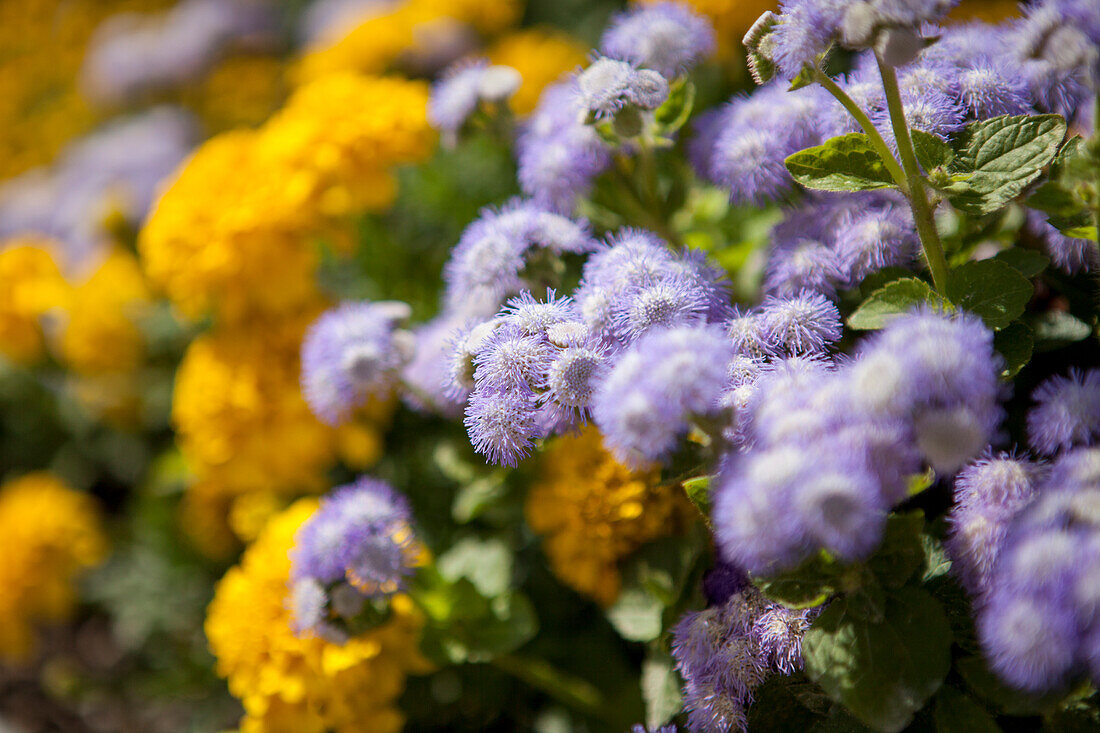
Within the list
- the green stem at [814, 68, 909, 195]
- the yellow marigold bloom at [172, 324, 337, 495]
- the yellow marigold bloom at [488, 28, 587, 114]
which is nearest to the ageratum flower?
the green stem at [814, 68, 909, 195]

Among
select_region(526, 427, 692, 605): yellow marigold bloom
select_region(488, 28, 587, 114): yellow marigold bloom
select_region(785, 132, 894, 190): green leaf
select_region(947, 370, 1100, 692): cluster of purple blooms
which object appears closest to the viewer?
select_region(947, 370, 1100, 692): cluster of purple blooms

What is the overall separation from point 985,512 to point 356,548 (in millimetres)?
959

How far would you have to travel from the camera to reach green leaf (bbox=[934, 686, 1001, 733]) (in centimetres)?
93

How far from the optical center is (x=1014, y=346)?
1053mm

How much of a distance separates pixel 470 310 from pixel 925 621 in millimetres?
861

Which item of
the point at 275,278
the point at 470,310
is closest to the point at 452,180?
the point at 275,278

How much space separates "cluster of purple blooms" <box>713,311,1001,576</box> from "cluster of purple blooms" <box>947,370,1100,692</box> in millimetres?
107

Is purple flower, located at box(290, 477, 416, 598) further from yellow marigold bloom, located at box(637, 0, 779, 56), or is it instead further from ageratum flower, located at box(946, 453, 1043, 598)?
yellow marigold bloom, located at box(637, 0, 779, 56)

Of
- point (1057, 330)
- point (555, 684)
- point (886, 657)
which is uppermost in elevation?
point (1057, 330)

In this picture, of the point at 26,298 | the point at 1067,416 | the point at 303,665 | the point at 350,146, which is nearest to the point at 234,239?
the point at 350,146

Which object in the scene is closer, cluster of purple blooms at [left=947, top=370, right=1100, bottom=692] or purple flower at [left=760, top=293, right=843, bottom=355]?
cluster of purple blooms at [left=947, top=370, right=1100, bottom=692]

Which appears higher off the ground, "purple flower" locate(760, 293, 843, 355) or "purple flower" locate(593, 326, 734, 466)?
"purple flower" locate(593, 326, 734, 466)

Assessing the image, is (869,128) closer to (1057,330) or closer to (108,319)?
(1057,330)

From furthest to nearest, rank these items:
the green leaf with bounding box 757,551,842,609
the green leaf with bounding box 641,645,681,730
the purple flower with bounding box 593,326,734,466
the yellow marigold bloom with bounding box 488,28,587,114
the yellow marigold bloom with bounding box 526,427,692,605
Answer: the yellow marigold bloom with bounding box 488,28,587,114 → the yellow marigold bloom with bounding box 526,427,692,605 → the green leaf with bounding box 641,645,681,730 → the green leaf with bounding box 757,551,842,609 → the purple flower with bounding box 593,326,734,466
